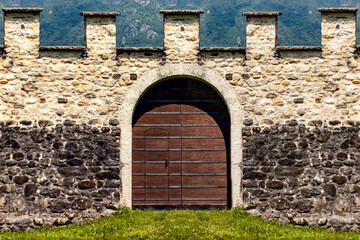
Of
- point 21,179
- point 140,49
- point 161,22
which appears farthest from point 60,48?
point 161,22

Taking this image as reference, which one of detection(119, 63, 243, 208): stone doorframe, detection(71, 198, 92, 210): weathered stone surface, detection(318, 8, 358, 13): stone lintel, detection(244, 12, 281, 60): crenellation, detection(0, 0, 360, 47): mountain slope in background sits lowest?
detection(71, 198, 92, 210): weathered stone surface

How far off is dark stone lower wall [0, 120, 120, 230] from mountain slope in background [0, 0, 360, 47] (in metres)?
41.2

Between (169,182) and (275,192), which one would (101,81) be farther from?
(275,192)

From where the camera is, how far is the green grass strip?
7.88 metres

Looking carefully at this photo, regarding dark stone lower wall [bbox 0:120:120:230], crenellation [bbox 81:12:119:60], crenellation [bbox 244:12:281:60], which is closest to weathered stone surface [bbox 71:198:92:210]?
dark stone lower wall [bbox 0:120:120:230]

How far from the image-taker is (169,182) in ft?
31.7

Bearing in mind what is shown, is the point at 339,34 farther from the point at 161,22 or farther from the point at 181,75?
the point at 161,22

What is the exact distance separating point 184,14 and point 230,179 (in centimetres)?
383

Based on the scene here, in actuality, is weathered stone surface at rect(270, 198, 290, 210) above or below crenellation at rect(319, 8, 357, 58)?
below

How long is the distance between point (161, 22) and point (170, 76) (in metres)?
59.7

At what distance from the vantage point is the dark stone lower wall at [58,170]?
915 centimetres

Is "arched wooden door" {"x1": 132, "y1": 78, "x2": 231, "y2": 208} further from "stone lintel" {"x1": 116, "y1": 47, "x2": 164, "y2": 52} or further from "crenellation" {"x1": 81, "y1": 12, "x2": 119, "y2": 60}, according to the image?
"crenellation" {"x1": 81, "y1": 12, "x2": 119, "y2": 60}

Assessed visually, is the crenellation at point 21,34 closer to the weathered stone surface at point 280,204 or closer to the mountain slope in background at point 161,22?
the weathered stone surface at point 280,204

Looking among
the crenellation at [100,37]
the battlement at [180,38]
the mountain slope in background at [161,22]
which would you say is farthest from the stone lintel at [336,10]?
the mountain slope in background at [161,22]
